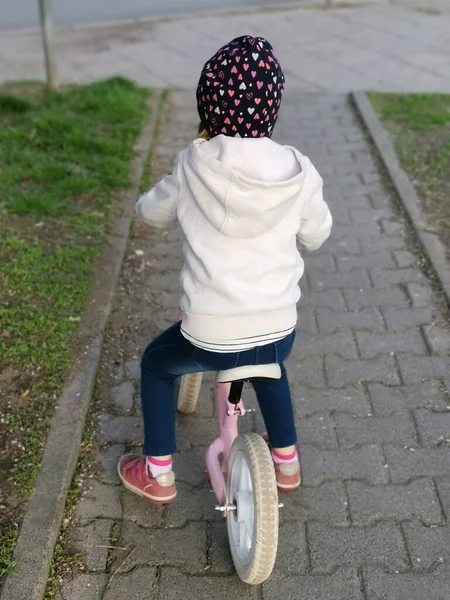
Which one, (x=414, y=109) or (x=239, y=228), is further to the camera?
(x=414, y=109)

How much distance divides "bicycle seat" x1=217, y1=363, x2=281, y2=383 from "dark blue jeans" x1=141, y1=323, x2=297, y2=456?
27 mm

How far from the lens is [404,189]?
5492 millimetres

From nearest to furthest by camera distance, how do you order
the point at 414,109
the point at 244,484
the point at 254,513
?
the point at 254,513 → the point at 244,484 → the point at 414,109

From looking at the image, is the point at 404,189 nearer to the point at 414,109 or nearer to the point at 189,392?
the point at 414,109

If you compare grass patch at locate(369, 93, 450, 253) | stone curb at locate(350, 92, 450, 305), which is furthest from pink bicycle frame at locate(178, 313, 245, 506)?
grass patch at locate(369, 93, 450, 253)

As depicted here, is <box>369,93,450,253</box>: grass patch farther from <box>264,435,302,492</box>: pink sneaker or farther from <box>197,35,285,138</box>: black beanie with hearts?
<box>197,35,285,138</box>: black beanie with hearts

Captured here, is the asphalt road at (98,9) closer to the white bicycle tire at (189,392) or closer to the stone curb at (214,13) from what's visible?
the stone curb at (214,13)

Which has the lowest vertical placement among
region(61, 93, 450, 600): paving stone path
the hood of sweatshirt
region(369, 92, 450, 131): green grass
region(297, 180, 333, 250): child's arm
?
region(369, 92, 450, 131): green grass

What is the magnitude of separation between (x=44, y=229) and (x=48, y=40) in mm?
3327

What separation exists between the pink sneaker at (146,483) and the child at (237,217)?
49cm

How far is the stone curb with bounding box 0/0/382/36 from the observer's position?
36.0 ft

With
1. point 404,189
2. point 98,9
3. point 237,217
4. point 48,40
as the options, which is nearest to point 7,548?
point 237,217

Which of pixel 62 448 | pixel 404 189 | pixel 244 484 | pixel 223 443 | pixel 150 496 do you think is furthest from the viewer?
pixel 404 189

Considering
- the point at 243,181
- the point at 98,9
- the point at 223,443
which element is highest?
the point at 243,181
